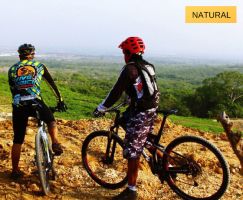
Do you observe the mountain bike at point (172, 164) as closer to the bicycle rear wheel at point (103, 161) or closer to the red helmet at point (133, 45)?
the bicycle rear wheel at point (103, 161)

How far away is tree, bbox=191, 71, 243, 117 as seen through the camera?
5612cm

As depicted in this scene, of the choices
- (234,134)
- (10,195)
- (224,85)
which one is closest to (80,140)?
(10,195)

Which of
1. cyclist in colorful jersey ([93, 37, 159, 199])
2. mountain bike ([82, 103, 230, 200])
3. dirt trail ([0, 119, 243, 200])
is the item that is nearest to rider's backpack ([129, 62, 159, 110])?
cyclist in colorful jersey ([93, 37, 159, 199])

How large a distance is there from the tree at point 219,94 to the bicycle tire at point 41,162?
5045cm

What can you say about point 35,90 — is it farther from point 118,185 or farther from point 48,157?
point 118,185

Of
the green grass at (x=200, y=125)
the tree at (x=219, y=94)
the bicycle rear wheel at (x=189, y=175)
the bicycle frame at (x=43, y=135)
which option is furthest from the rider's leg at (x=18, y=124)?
the tree at (x=219, y=94)

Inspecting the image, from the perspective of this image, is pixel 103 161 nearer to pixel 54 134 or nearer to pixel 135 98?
pixel 54 134

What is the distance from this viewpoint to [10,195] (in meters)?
5.21

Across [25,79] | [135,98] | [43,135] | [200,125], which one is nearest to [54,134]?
[43,135]

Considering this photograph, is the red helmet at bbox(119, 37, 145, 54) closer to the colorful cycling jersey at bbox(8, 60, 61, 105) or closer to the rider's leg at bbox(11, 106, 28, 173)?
the colorful cycling jersey at bbox(8, 60, 61, 105)

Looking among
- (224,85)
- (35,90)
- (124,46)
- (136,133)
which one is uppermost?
(124,46)

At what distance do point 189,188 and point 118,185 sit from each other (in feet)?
3.48

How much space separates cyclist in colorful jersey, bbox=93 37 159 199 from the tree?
5041cm

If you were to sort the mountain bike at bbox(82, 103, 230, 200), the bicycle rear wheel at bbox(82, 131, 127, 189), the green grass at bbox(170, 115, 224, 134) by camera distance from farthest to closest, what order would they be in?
the green grass at bbox(170, 115, 224, 134) < the bicycle rear wheel at bbox(82, 131, 127, 189) < the mountain bike at bbox(82, 103, 230, 200)
